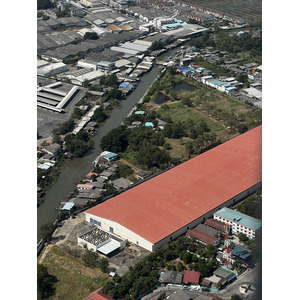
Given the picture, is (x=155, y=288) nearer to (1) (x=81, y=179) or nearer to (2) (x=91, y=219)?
(2) (x=91, y=219)

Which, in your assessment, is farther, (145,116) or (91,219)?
(145,116)

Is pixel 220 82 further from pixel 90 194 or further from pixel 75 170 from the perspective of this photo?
pixel 90 194

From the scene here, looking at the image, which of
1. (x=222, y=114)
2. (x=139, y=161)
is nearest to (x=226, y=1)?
(x=222, y=114)

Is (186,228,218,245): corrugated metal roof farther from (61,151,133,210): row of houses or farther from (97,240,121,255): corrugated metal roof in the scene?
(61,151,133,210): row of houses

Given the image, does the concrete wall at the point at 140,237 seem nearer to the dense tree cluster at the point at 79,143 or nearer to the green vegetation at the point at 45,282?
the green vegetation at the point at 45,282

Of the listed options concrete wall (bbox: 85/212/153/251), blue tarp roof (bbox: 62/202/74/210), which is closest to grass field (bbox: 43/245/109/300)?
concrete wall (bbox: 85/212/153/251)

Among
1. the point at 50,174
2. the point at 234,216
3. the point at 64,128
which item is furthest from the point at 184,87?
the point at 234,216

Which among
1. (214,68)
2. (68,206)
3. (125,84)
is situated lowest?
(125,84)
